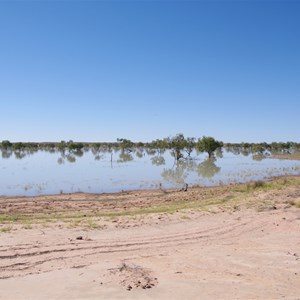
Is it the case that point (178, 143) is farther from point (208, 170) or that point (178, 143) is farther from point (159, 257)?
point (159, 257)

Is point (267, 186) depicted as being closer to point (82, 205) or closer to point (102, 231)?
point (82, 205)

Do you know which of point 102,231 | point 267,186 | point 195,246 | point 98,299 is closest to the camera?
point 98,299

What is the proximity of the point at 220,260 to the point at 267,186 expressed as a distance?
63.0ft

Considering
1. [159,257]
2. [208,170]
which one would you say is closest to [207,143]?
[208,170]

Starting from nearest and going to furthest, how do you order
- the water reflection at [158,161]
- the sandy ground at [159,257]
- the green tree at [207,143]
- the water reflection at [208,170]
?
the sandy ground at [159,257] < the water reflection at [208,170] < the water reflection at [158,161] < the green tree at [207,143]

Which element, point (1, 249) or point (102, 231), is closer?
point (1, 249)

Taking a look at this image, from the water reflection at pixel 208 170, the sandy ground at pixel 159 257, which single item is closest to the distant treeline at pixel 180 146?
the water reflection at pixel 208 170

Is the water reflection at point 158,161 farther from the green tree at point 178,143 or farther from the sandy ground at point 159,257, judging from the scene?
the sandy ground at point 159,257

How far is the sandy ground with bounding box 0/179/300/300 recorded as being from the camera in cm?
737

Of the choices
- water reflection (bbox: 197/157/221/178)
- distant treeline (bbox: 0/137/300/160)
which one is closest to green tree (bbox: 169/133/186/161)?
distant treeline (bbox: 0/137/300/160)

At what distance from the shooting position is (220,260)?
9.29 m

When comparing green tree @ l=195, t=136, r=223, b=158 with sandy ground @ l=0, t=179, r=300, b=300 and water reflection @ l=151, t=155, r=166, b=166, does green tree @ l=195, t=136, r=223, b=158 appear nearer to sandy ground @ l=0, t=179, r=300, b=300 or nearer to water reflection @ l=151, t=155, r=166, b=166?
water reflection @ l=151, t=155, r=166, b=166

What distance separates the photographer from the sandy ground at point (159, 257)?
7.37 m

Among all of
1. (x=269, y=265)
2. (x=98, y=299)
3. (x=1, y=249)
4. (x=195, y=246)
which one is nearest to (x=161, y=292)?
(x=98, y=299)
